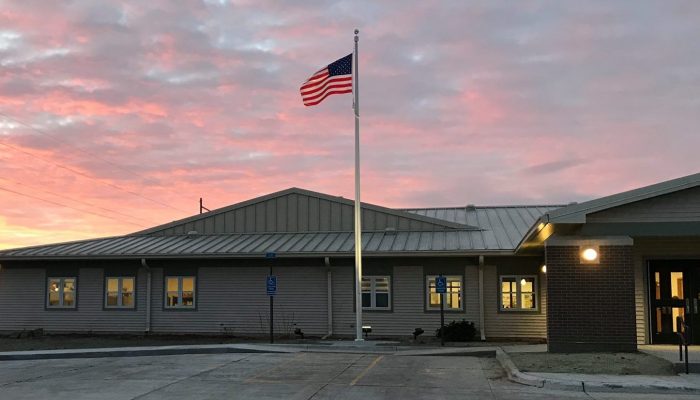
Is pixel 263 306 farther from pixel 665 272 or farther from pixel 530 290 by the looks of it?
pixel 665 272

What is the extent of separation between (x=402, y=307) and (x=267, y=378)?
34.6 feet

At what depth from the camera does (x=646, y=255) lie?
1811 cm

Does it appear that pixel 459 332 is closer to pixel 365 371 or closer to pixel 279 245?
pixel 279 245

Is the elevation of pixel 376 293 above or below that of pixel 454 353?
above

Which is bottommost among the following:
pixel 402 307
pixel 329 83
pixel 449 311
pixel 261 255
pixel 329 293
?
pixel 449 311

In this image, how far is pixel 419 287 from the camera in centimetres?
2352

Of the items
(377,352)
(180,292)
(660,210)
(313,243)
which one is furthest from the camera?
(180,292)

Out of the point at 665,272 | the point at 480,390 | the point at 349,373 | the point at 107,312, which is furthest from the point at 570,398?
the point at 107,312

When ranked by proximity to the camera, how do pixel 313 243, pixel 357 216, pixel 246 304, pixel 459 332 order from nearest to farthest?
pixel 357 216 < pixel 459 332 < pixel 246 304 < pixel 313 243

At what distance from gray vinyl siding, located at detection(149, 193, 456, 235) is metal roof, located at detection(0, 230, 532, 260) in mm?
355

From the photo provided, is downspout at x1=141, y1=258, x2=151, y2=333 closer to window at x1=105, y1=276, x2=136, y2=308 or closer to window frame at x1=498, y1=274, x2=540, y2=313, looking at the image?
window at x1=105, y1=276, x2=136, y2=308

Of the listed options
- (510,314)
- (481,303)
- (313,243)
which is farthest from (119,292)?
(510,314)

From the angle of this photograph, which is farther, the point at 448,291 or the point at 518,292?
the point at 448,291

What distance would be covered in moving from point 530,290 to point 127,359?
1290 centimetres
